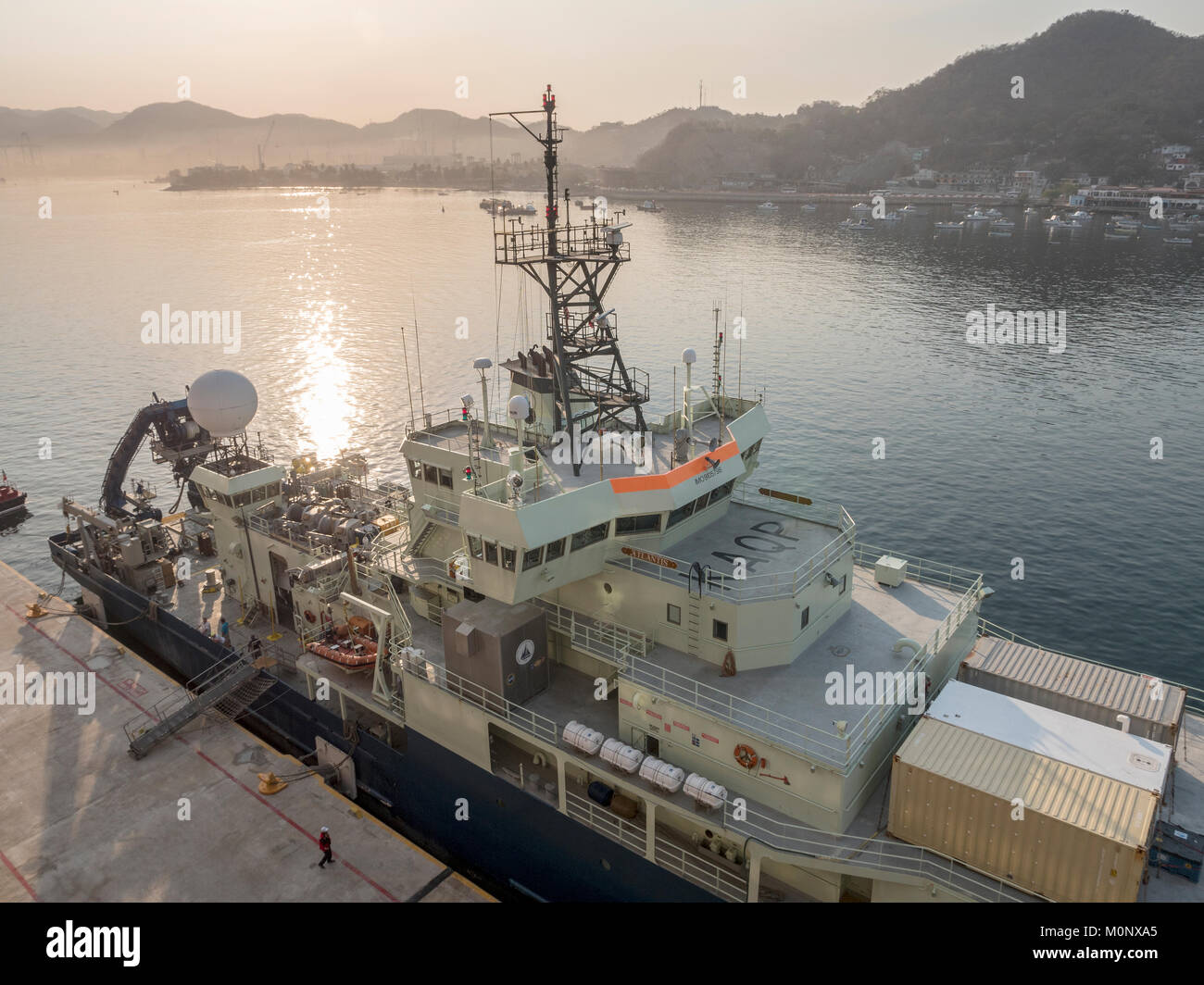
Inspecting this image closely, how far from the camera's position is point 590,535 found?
2200 centimetres

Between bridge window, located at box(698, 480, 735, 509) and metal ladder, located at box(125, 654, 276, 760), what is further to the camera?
metal ladder, located at box(125, 654, 276, 760)

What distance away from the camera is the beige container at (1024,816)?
15.4 m

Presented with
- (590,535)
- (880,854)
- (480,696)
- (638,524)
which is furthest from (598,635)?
(880,854)

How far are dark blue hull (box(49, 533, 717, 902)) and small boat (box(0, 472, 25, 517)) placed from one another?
1326 inches

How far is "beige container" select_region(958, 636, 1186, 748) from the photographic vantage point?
2066 cm

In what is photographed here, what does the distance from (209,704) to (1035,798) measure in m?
29.0

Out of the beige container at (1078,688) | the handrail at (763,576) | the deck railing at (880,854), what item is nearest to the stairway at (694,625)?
the handrail at (763,576)

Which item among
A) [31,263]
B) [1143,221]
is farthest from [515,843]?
[1143,221]

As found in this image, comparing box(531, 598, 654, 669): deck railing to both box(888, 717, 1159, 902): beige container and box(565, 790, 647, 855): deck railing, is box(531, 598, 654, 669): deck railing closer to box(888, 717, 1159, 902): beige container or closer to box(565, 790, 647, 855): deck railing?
box(565, 790, 647, 855): deck railing

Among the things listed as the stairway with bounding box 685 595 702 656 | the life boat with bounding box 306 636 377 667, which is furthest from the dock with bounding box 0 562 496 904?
the stairway with bounding box 685 595 702 656

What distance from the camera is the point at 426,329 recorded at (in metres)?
93.2

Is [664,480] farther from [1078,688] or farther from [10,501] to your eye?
[10,501]

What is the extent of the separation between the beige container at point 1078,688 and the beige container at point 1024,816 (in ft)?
16.8

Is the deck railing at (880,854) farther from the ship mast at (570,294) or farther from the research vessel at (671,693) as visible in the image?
the ship mast at (570,294)
